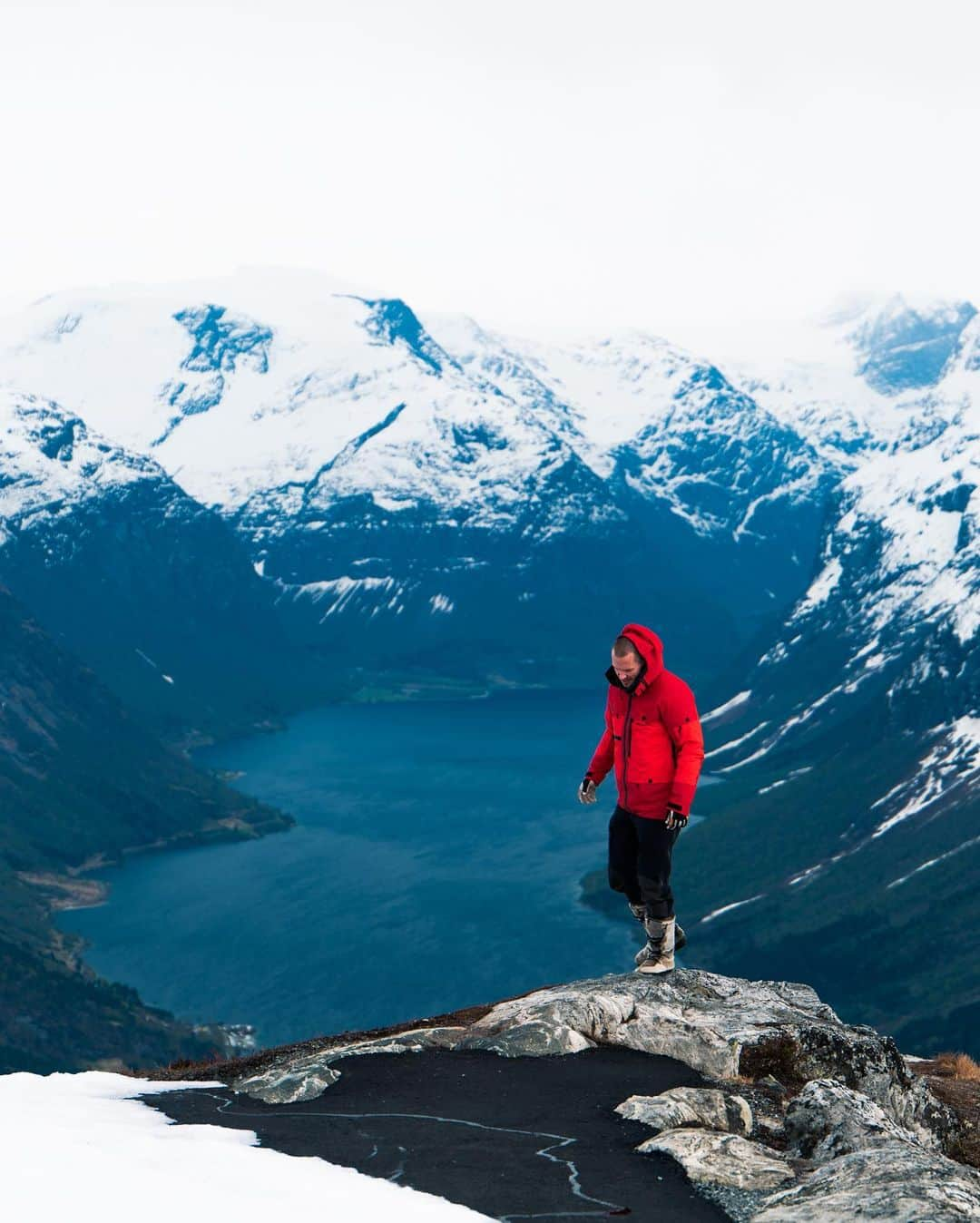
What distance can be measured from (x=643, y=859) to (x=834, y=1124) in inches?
310

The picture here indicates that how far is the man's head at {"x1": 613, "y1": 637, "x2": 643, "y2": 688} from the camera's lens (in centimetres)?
2522

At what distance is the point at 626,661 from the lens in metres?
25.2

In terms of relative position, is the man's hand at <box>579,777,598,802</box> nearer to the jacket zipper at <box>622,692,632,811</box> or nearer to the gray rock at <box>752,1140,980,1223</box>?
the jacket zipper at <box>622,692,632,811</box>

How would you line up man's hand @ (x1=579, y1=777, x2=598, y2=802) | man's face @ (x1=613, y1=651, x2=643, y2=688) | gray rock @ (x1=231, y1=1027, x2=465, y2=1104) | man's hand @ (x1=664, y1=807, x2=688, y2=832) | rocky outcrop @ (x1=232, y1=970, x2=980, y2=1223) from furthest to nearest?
man's hand @ (x1=579, y1=777, x2=598, y2=802)
man's hand @ (x1=664, y1=807, x2=688, y2=832)
man's face @ (x1=613, y1=651, x2=643, y2=688)
gray rock @ (x1=231, y1=1027, x2=465, y2=1104)
rocky outcrop @ (x1=232, y1=970, x2=980, y2=1223)

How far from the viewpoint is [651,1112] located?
2008cm

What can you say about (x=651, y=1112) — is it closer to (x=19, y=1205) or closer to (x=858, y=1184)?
(x=858, y=1184)

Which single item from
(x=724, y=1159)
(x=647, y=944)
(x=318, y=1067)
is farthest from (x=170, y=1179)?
(x=647, y=944)

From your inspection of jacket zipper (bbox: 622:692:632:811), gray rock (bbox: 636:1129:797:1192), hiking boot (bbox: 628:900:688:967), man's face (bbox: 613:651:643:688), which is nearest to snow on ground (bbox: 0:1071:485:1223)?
gray rock (bbox: 636:1129:797:1192)

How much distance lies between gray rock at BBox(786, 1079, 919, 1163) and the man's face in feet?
25.1

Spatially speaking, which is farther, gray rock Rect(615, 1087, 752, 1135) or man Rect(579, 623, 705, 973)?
man Rect(579, 623, 705, 973)

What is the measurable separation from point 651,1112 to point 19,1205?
872cm

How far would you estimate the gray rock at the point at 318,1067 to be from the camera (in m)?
22.2

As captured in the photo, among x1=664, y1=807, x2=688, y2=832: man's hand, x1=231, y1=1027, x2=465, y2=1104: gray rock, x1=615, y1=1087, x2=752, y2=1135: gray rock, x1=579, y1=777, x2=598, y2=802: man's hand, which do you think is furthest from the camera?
x1=579, y1=777, x2=598, y2=802: man's hand

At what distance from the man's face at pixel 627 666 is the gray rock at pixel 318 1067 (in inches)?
267
